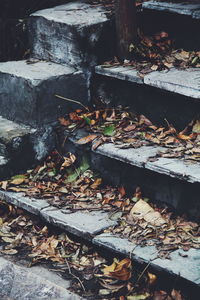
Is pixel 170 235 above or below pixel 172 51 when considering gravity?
below

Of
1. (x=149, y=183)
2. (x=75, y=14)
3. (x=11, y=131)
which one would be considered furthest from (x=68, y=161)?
(x=75, y=14)

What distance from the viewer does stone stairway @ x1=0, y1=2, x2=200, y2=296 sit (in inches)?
129

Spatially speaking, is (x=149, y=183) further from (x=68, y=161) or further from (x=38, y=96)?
(x=38, y=96)

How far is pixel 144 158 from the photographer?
3.37m

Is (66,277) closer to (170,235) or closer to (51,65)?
(170,235)

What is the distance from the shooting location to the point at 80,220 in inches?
132

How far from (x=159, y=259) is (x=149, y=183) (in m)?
0.63

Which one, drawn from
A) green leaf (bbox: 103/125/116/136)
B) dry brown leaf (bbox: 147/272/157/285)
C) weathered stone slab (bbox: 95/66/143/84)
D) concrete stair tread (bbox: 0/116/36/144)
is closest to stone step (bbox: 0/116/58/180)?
concrete stair tread (bbox: 0/116/36/144)

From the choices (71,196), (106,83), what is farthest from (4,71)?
(71,196)

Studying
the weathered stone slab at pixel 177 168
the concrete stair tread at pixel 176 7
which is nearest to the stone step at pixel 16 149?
the weathered stone slab at pixel 177 168

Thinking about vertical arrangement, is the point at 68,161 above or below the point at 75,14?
below

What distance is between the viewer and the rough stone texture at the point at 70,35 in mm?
3986

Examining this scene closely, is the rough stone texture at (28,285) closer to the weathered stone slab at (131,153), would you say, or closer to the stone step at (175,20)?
the weathered stone slab at (131,153)

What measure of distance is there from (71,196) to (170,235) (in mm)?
762
